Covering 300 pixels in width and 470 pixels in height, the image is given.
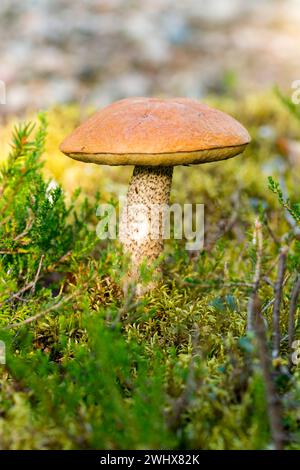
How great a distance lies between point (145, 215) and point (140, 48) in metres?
6.03

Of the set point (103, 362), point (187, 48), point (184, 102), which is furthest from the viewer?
point (187, 48)

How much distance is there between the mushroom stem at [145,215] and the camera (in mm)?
1825

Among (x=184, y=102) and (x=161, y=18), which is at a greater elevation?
(x=161, y=18)

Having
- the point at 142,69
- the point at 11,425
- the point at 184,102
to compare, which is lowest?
the point at 11,425

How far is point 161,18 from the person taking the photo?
8.54 meters

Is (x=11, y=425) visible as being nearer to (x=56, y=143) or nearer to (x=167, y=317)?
(x=167, y=317)

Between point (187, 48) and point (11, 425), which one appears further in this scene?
point (187, 48)

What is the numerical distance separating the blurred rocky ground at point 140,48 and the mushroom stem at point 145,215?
9.02ft

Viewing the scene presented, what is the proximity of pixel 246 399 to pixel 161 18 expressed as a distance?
331 inches

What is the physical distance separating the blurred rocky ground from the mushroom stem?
275 centimetres

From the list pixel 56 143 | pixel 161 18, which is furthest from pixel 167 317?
pixel 161 18

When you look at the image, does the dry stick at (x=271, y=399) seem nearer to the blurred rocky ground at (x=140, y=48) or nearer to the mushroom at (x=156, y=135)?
the mushroom at (x=156, y=135)

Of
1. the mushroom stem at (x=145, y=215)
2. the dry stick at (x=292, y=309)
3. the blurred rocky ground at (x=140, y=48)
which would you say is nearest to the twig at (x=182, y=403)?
the dry stick at (x=292, y=309)

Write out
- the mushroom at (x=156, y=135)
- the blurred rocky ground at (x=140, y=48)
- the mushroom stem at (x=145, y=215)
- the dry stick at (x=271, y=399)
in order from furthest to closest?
1. the blurred rocky ground at (x=140, y=48)
2. the mushroom stem at (x=145, y=215)
3. the mushroom at (x=156, y=135)
4. the dry stick at (x=271, y=399)
